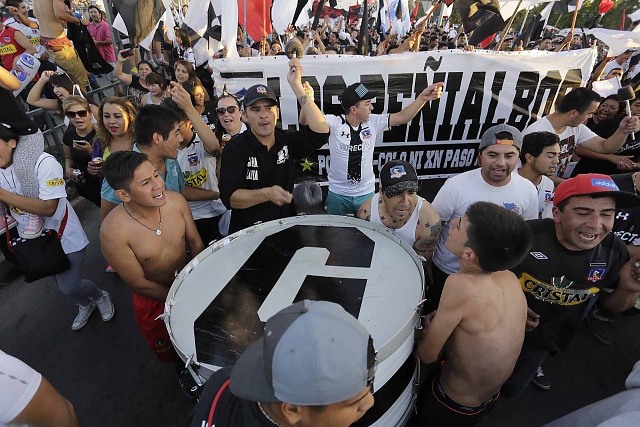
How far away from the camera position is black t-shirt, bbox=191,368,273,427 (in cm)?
103

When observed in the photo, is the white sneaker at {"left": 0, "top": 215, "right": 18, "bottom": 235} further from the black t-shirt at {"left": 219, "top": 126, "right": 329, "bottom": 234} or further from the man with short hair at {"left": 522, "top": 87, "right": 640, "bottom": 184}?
the man with short hair at {"left": 522, "top": 87, "right": 640, "bottom": 184}

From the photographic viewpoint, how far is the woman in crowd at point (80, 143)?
3.65 metres

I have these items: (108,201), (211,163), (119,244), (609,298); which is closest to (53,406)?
(119,244)

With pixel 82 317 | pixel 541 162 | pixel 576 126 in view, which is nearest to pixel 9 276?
pixel 82 317

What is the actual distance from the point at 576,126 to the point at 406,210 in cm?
263

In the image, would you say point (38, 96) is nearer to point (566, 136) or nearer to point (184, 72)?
point (184, 72)

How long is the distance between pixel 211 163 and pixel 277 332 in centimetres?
280

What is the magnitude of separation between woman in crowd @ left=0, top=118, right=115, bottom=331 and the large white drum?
162cm

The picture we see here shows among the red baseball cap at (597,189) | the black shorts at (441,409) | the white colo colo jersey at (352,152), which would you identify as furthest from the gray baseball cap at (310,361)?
the white colo colo jersey at (352,152)

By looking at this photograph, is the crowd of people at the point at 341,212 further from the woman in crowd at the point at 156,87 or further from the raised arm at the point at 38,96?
the woman in crowd at the point at 156,87

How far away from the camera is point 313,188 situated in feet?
8.77

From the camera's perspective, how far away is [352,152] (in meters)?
3.64

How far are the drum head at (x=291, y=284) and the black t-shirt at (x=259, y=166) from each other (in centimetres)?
51

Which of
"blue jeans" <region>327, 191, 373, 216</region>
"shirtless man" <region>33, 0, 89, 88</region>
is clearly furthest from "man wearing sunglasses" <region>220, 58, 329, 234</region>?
"shirtless man" <region>33, 0, 89, 88</region>
